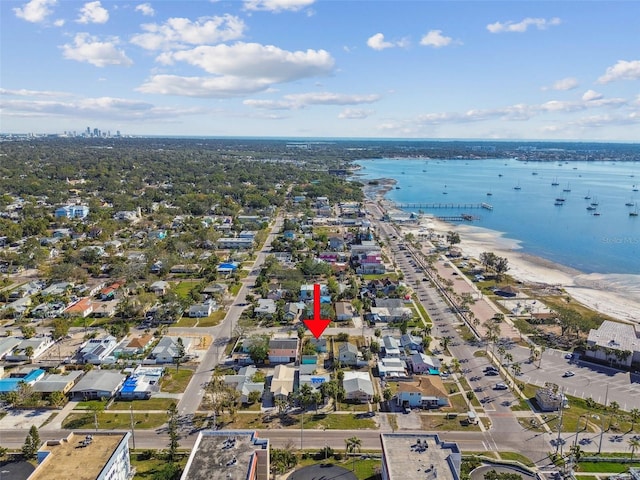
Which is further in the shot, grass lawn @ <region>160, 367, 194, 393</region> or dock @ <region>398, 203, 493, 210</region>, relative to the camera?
dock @ <region>398, 203, 493, 210</region>

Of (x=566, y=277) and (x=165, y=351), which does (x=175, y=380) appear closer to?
(x=165, y=351)

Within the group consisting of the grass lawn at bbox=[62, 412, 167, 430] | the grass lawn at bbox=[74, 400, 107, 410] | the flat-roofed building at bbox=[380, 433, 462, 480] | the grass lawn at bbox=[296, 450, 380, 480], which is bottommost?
the grass lawn at bbox=[62, 412, 167, 430]

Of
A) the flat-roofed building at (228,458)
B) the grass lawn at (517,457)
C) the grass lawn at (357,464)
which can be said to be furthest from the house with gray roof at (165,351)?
the grass lawn at (517,457)

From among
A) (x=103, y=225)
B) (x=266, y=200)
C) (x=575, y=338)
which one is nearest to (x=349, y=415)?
(x=575, y=338)

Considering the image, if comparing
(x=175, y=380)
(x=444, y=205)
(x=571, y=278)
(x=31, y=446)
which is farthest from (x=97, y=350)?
(x=444, y=205)

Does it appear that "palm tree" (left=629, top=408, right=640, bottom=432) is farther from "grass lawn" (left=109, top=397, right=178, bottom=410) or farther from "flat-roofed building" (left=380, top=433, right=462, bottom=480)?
"grass lawn" (left=109, top=397, right=178, bottom=410)

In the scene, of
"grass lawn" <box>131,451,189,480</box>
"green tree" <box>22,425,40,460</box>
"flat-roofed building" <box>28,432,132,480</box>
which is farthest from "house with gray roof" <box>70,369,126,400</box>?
"flat-roofed building" <box>28,432,132,480</box>

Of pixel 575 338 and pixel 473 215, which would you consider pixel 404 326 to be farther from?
pixel 473 215
